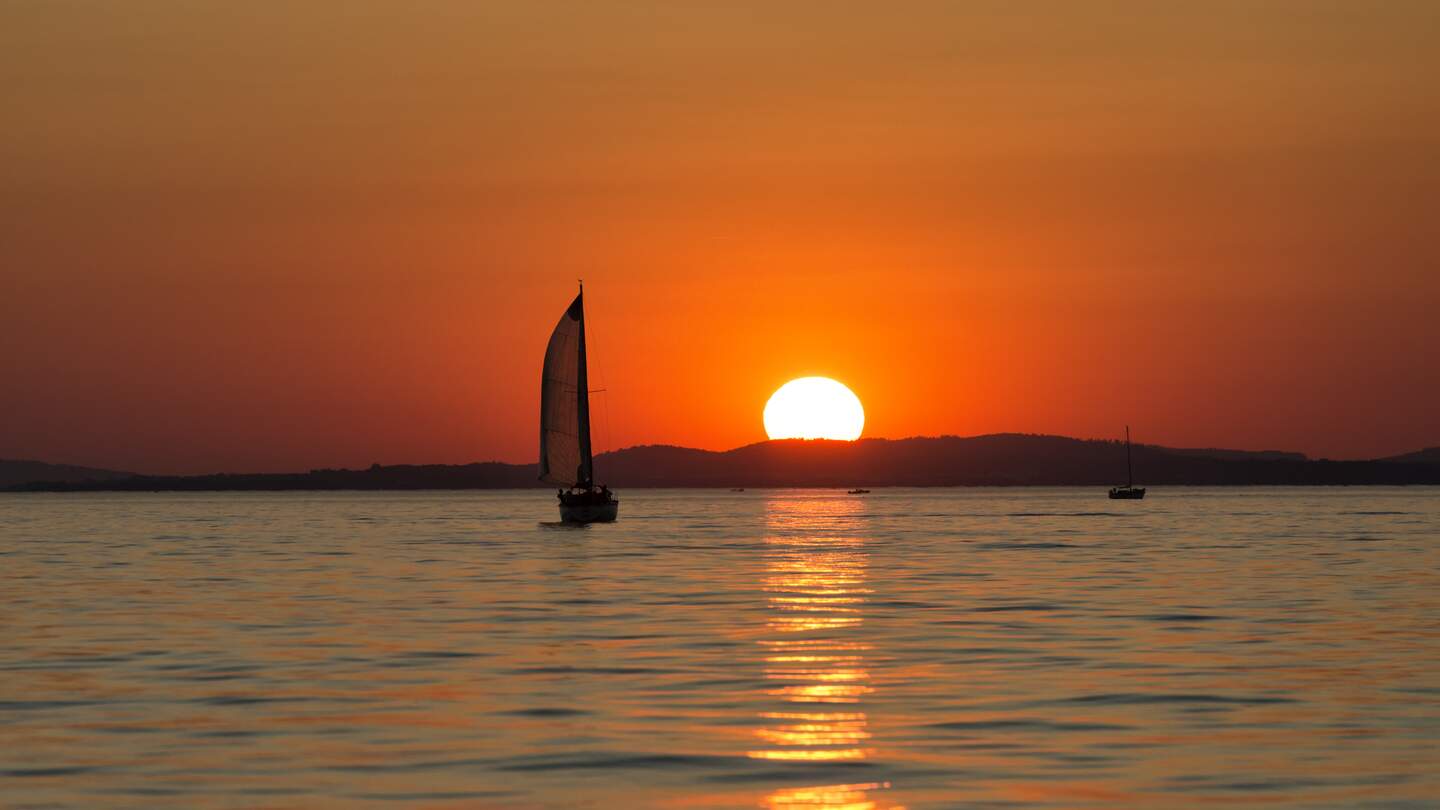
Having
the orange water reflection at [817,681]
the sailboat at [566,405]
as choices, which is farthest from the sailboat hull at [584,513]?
the orange water reflection at [817,681]

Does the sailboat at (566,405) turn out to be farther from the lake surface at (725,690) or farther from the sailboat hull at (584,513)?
the lake surface at (725,690)

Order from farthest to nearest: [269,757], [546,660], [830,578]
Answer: [830,578]
[546,660]
[269,757]

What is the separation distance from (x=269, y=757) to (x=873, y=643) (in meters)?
16.3

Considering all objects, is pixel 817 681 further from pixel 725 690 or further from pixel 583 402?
pixel 583 402

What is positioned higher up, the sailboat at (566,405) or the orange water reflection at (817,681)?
the sailboat at (566,405)

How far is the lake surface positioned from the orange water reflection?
9cm

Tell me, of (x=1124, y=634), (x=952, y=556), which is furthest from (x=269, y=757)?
(x=952, y=556)

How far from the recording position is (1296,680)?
28719 millimetres

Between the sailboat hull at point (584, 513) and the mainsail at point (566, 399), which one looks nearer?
the mainsail at point (566, 399)

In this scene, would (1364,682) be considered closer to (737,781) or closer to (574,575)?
(737,781)

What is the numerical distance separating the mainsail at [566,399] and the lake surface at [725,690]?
53.5 meters

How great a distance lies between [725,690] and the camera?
27.6 metres

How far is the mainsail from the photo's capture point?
114m

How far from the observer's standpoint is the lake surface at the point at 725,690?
64.0 ft
